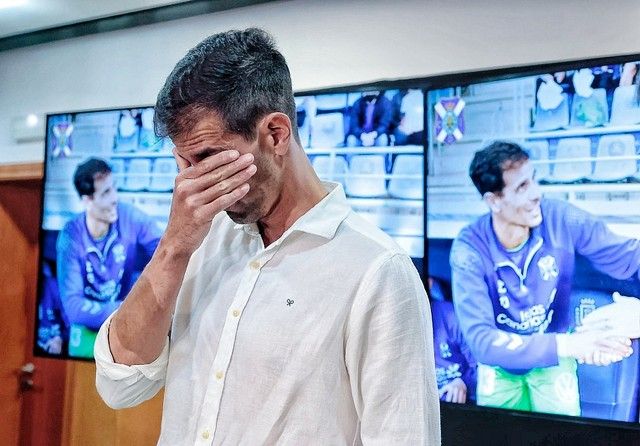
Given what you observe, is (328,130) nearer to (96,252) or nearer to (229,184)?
(96,252)

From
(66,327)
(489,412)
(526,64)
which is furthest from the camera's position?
(66,327)

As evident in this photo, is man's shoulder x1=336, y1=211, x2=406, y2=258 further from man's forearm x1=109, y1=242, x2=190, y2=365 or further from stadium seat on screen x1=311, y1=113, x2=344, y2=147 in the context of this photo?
stadium seat on screen x1=311, y1=113, x2=344, y2=147

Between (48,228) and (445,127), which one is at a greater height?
(445,127)

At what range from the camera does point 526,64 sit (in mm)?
2188

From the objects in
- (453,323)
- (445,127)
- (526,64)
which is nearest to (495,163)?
(445,127)

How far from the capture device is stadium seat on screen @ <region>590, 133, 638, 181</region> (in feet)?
5.99

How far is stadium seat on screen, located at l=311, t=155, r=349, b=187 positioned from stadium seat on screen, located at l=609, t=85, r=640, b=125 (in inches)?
35.3

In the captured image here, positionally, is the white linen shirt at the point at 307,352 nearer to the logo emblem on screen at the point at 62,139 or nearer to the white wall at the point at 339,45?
the white wall at the point at 339,45

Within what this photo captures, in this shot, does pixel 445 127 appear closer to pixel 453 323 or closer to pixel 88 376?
pixel 453 323

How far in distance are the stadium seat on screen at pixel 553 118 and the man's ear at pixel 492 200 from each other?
241 mm

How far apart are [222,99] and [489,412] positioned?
4.86 ft

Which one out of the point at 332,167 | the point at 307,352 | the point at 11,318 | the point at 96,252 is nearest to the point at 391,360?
the point at 307,352

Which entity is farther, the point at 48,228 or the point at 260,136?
the point at 48,228

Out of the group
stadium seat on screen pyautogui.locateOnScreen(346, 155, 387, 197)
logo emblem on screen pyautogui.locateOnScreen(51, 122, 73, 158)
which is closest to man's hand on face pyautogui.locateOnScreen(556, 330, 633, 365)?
stadium seat on screen pyautogui.locateOnScreen(346, 155, 387, 197)
